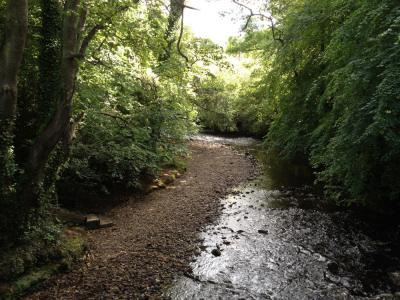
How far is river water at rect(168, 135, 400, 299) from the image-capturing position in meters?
5.03

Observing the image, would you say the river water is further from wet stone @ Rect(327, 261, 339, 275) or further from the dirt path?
the dirt path

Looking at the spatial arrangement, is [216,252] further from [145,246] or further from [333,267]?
[333,267]

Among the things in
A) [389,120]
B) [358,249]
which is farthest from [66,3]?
[358,249]

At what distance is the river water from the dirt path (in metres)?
0.36

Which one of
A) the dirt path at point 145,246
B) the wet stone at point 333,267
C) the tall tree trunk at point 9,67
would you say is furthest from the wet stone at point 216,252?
the tall tree trunk at point 9,67

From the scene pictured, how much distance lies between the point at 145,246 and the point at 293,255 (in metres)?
2.92

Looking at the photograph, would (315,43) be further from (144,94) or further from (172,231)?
(172,231)

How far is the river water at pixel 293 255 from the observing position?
16.5 ft

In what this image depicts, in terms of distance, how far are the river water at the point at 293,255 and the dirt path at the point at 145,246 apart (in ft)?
1.18

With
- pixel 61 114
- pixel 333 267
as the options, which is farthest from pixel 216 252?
pixel 61 114

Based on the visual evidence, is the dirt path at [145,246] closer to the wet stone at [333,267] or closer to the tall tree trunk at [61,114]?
the tall tree trunk at [61,114]

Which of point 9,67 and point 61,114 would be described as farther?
point 61,114

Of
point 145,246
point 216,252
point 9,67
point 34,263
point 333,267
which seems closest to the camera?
point 9,67

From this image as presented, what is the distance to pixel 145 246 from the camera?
6.46 meters
